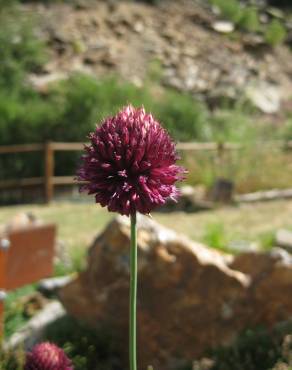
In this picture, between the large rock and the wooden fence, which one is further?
the wooden fence

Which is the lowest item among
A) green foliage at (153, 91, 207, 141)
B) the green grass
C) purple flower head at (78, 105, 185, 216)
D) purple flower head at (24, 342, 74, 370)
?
the green grass

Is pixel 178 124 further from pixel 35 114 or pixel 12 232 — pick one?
pixel 12 232

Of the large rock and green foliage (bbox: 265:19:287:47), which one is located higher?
green foliage (bbox: 265:19:287:47)

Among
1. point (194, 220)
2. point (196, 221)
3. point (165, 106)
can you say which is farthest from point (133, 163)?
point (165, 106)

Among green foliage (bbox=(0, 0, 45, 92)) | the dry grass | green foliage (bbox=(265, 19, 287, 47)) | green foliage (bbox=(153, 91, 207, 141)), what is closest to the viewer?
green foliage (bbox=(265, 19, 287, 47))

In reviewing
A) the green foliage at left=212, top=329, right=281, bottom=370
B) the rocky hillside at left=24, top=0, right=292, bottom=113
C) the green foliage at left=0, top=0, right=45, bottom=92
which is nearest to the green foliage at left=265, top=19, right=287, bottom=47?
the green foliage at left=212, top=329, right=281, bottom=370

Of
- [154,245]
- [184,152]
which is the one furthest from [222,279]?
[184,152]

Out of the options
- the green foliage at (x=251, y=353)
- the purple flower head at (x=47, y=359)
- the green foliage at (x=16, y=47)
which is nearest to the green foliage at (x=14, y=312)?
the green foliage at (x=251, y=353)

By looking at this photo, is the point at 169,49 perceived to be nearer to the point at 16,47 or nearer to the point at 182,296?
the point at 16,47

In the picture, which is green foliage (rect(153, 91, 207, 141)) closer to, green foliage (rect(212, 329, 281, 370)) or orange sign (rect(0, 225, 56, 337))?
orange sign (rect(0, 225, 56, 337))
